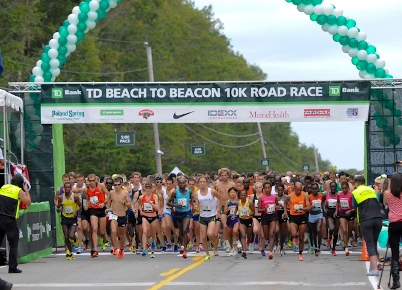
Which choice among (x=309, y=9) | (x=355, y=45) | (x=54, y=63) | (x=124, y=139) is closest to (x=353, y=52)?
(x=355, y=45)

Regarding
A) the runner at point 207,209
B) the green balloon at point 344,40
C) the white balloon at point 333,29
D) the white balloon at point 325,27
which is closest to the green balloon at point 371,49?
the green balloon at point 344,40

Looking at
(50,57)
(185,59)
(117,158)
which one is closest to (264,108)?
(50,57)

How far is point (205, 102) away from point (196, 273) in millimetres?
7768

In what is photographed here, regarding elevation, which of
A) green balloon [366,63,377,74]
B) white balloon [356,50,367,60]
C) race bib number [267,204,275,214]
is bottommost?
race bib number [267,204,275,214]

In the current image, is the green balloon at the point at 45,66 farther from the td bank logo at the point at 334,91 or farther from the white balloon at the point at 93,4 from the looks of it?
the td bank logo at the point at 334,91

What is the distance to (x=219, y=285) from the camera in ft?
51.0

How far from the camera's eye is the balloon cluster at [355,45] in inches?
976

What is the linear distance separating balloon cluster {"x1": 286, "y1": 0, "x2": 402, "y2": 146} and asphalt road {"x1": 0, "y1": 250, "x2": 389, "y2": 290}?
4.06m

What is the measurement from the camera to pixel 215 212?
22.6 meters

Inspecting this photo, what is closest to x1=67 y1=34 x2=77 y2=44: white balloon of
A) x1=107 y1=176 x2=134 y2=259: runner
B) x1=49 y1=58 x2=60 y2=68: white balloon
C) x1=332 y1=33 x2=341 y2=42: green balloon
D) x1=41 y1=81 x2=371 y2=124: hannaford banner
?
x1=49 y1=58 x2=60 y2=68: white balloon

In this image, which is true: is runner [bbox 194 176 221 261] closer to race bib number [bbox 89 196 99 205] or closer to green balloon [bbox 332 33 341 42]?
race bib number [bbox 89 196 99 205]

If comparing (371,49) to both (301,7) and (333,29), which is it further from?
(301,7)

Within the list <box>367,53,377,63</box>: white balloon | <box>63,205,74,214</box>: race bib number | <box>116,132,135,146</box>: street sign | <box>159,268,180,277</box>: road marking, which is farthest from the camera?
<box>116,132,135,146</box>: street sign

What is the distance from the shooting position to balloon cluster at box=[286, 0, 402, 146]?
24.8 metres
